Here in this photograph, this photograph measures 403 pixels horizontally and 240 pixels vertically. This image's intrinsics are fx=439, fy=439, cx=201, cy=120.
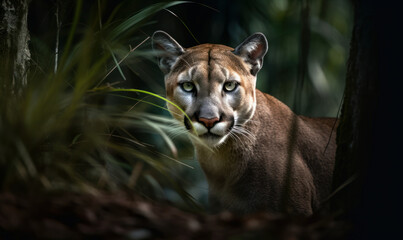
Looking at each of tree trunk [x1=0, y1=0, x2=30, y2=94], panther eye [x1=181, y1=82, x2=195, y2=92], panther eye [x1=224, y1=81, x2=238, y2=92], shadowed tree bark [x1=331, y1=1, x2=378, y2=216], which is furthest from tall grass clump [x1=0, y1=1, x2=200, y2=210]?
panther eye [x1=224, y1=81, x2=238, y2=92]

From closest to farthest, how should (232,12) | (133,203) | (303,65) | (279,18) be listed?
(133,203), (303,65), (232,12), (279,18)

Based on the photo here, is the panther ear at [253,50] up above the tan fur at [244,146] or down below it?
above

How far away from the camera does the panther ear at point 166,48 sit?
376cm

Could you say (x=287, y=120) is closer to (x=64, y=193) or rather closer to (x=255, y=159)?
(x=255, y=159)

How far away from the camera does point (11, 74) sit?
2709mm

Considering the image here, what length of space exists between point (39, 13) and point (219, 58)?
193 centimetres

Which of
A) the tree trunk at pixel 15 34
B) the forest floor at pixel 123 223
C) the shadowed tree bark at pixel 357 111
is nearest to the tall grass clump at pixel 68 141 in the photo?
the forest floor at pixel 123 223

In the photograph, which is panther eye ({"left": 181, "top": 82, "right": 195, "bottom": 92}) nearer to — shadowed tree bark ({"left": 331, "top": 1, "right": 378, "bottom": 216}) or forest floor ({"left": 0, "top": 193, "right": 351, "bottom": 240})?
shadowed tree bark ({"left": 331, "top": 1, "right": 378, "bottom": 216})

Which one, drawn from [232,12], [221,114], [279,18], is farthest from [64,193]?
[279,18]

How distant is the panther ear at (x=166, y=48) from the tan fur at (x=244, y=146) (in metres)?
0.01

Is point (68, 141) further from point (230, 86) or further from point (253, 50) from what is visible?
point (253, 50)

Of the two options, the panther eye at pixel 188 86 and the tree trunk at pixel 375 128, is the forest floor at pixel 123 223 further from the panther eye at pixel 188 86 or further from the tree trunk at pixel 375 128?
the panther eye at pixel 188 86

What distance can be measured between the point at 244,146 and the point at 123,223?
2063 millimetres

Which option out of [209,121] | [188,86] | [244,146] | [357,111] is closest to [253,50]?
[188,86]
